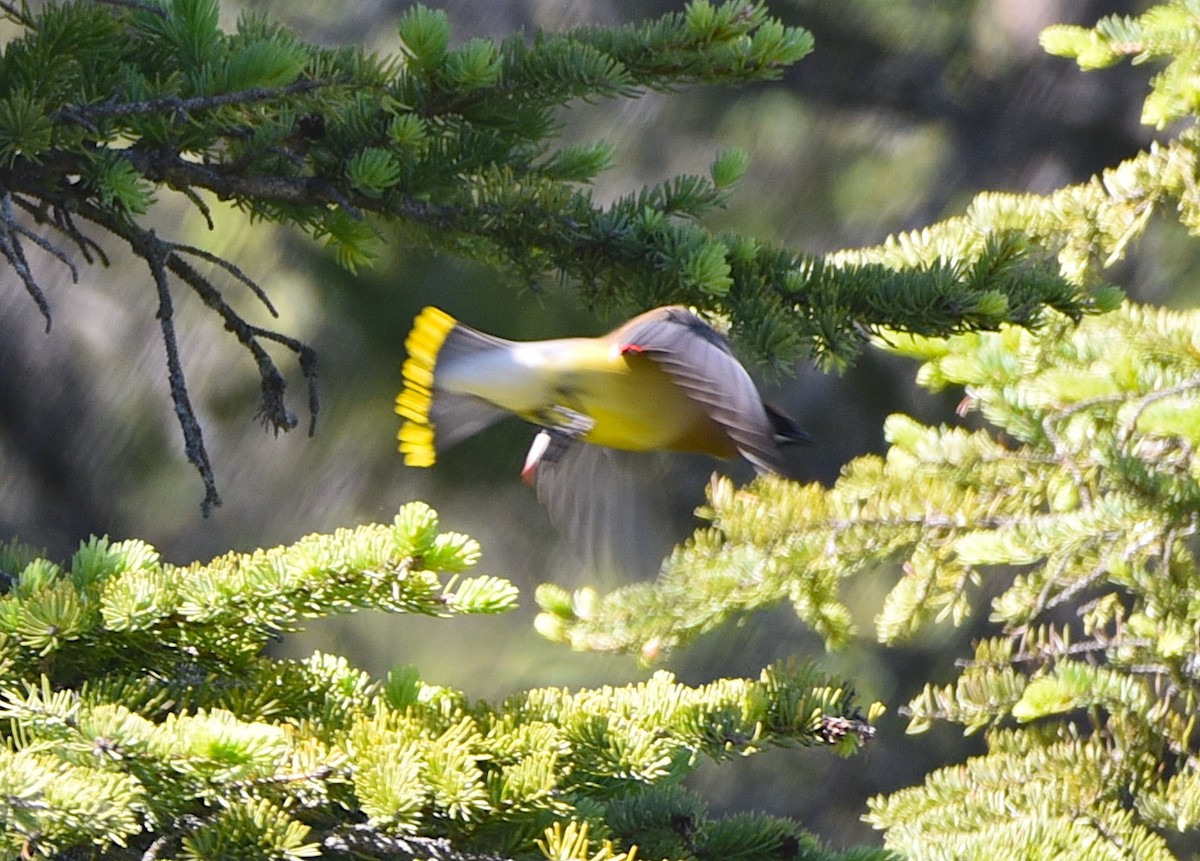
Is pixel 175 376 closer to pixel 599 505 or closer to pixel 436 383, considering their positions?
pixel 436 383

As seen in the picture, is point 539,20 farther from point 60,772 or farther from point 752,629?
point 60,772

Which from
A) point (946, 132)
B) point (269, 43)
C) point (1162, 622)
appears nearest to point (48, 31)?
point (269, 43)

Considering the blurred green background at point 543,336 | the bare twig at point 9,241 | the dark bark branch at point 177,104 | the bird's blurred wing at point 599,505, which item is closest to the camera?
the dark bark branch at point 177,104

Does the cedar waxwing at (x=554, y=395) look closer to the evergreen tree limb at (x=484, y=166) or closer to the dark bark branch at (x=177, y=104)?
the evergreen tree limb at (x=484, y=166)

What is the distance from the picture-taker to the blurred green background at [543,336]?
9.78 ft

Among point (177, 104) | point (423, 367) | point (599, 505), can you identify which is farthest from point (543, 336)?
point (177, 104)

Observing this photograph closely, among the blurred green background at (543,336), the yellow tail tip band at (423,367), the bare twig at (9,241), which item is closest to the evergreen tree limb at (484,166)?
the bare twig at (9,241)

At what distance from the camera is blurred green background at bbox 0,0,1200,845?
2.98 metres

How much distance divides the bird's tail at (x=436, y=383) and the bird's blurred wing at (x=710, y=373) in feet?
0.56

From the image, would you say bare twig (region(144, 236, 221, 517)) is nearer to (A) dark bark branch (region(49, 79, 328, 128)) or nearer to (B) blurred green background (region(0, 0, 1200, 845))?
(A) dark bark branch (region(49, 79, 328, 128))

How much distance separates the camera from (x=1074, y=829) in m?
1.59

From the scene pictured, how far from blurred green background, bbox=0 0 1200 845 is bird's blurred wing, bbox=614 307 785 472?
1738 mm

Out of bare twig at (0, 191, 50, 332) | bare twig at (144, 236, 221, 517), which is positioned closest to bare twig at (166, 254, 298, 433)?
bare twig at (144, 236, 221, 517)

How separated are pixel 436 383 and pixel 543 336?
5.97ft
